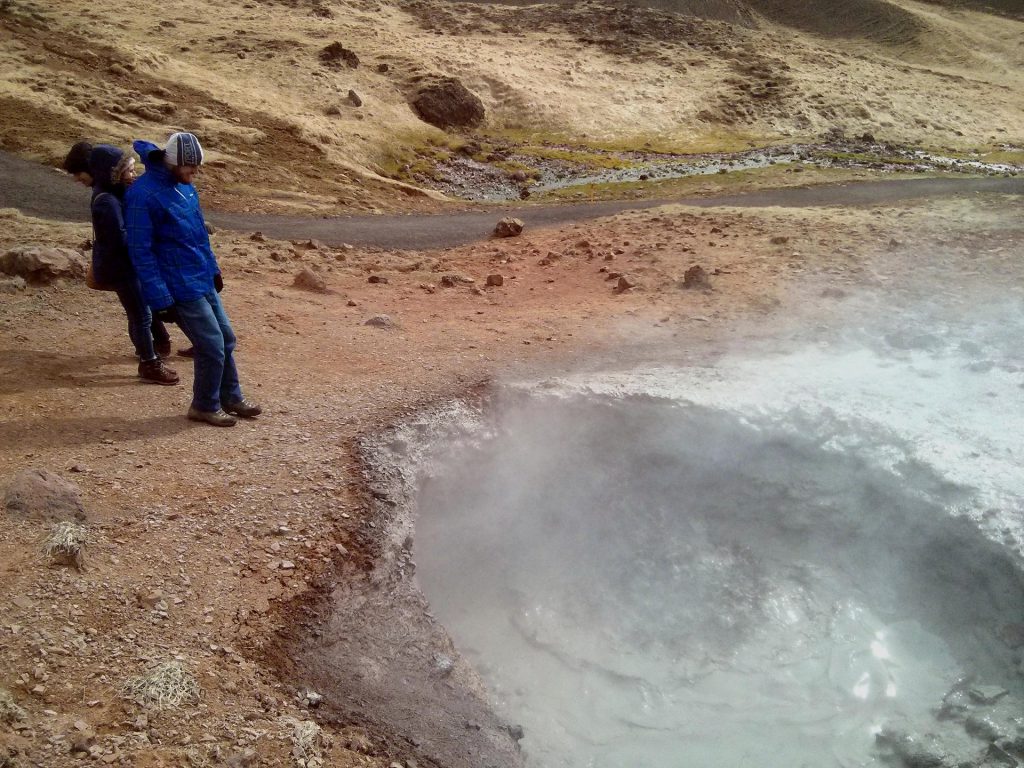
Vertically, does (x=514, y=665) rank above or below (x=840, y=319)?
below

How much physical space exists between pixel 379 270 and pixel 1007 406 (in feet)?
25.4

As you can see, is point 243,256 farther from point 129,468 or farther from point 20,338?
point 129,468

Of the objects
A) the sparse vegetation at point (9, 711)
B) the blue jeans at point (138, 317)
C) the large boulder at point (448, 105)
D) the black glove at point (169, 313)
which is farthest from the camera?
the large boulder at point (448, 105)

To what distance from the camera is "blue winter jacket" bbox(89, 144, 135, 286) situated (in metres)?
5.61

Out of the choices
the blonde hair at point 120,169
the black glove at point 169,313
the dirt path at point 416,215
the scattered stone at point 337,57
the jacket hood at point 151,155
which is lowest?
the dirt path at point 416,215

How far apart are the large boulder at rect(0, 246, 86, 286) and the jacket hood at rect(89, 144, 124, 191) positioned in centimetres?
286

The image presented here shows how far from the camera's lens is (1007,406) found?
7074 mm

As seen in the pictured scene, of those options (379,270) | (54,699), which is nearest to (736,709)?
(54,699)

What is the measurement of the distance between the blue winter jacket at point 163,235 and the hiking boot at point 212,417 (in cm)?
98

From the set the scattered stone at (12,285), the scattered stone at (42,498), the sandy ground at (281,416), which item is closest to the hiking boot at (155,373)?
the sandy ground at (281,416)

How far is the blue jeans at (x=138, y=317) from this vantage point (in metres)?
6.05

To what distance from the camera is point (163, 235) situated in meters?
4.93

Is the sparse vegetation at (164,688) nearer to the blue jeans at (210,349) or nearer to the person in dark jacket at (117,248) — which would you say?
the blue jeans at (210,349)

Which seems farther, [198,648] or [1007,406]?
[1007,406]
